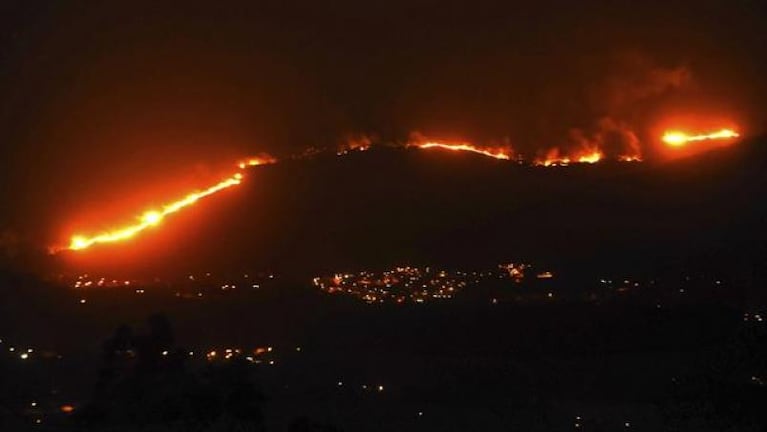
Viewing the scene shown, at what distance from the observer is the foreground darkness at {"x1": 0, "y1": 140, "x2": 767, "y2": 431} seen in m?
12.2

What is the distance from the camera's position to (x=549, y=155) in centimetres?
1933

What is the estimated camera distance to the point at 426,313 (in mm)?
15320

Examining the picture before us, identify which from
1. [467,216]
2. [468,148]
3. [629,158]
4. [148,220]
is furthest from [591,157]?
[148,220]

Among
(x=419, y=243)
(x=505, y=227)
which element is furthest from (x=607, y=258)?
(x=419, y=243)

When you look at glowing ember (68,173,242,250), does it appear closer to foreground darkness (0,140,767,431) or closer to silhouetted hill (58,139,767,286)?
silhouetted hill (58,139,767,286)

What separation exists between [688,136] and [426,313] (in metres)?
7.09

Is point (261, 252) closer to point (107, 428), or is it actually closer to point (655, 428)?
point (107, 428)

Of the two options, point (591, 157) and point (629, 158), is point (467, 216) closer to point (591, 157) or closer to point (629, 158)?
point (591, 157)

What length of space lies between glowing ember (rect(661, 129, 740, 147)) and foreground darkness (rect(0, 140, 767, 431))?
960 mm

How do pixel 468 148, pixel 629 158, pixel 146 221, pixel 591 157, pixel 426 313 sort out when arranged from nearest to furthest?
pixel 426 313, pixel 146 221, pixel 629 158, pixel 591 157, pixel 468 148

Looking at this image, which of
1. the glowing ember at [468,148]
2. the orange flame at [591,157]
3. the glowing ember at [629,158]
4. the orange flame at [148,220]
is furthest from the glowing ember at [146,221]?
the glowing ember at [629,158]

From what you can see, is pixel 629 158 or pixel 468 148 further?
pixel 468 148

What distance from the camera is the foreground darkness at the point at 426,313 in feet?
40.0

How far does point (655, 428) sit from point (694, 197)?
6156mm
